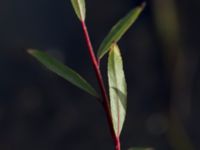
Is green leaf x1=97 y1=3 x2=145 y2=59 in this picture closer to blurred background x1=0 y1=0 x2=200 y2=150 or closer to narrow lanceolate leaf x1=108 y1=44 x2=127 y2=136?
narrow lanceolate leaf x1=108 y1=44 x2=127 y2=136

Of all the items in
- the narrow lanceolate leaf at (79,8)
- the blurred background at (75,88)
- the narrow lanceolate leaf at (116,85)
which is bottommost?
the blurred background at (75,88)

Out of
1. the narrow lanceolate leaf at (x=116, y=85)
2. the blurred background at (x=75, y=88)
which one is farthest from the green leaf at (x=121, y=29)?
the blurred background at (x=75, y=88)

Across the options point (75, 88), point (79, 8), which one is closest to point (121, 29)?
point (79, 8)

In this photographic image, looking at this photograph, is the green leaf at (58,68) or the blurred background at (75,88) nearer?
the green leaf at (58,68)

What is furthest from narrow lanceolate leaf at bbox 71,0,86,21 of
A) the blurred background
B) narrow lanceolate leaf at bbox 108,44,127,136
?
the blurred background

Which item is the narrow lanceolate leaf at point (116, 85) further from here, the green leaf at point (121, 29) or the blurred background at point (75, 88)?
the blurred background at point (75, 88)

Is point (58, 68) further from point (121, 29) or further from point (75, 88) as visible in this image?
point (75, 88)

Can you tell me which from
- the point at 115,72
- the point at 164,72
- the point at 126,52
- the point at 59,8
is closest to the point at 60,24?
the point at 59,8

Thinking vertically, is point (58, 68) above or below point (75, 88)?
above
